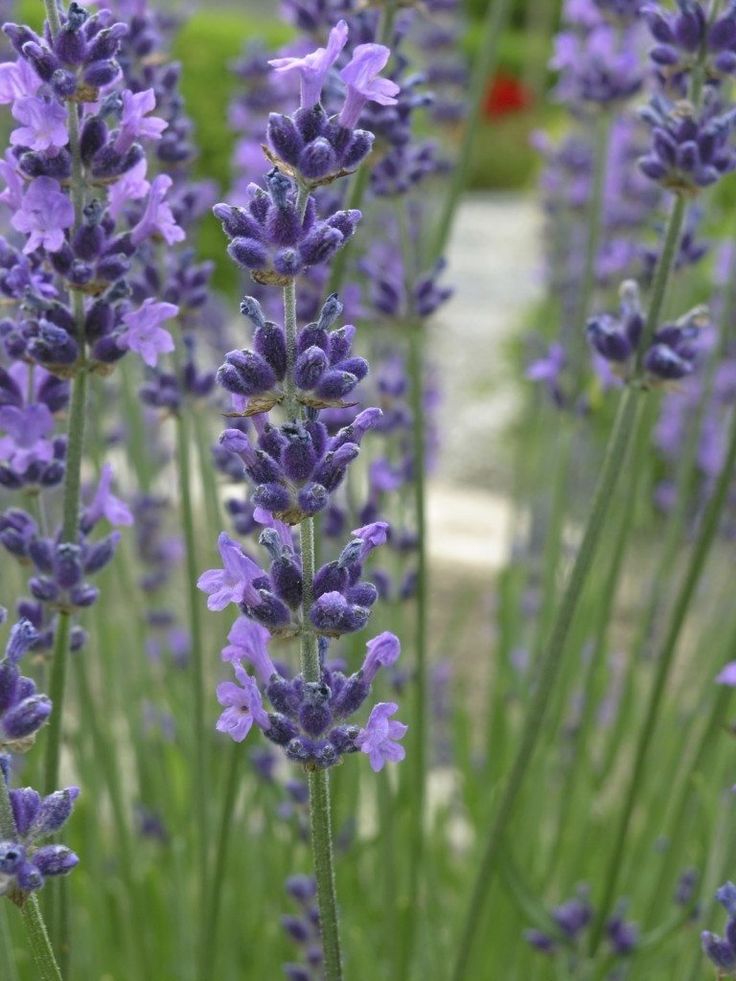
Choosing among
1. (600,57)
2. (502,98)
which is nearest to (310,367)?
(600,57)

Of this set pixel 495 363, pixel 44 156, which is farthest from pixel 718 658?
pixel 495 363

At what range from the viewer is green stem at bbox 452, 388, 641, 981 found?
165 centimetres

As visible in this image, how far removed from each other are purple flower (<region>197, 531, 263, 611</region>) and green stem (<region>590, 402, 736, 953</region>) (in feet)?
2.93

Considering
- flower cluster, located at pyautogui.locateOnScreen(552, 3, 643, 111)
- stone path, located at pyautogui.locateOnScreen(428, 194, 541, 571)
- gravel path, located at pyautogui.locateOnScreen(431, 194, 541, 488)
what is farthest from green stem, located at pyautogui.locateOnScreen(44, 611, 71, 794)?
gravel path, located at pyautogui.locateOnScreen(431, 194, 541, 488)

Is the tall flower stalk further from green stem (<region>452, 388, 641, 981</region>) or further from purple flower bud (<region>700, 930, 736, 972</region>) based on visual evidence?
green stem (<region>452, 388, 641, 981</region>)

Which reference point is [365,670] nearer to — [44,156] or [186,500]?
[44,156]

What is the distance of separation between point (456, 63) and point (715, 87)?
2.06m

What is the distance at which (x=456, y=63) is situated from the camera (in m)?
3.74

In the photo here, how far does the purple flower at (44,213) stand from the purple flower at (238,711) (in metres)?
0.45

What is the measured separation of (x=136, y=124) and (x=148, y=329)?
0.20 m

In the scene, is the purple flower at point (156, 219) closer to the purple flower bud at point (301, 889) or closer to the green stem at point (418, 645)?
the green stem at point (418, 645)

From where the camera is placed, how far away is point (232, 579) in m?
1.12

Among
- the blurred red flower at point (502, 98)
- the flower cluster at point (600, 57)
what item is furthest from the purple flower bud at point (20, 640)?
the blurred red flower at point (502, 98)

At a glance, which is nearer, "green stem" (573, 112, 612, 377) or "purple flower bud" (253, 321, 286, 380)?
"purple flower bud" (253, 321, 286, 380)
